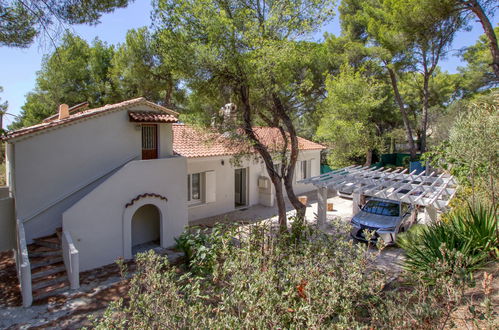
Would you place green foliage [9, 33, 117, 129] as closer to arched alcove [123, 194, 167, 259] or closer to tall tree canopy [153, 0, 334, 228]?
arched alcove [123, 194, 167, 259]

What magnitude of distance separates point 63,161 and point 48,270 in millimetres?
3773

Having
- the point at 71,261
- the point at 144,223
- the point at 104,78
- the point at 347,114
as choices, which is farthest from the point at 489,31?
the point at 104,78

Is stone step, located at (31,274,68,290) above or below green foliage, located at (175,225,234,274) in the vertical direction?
below

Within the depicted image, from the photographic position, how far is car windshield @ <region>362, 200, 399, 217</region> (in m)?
13.3

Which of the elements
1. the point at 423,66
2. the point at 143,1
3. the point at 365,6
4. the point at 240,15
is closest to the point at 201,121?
the point at 240,15

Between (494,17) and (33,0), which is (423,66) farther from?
(33,0)

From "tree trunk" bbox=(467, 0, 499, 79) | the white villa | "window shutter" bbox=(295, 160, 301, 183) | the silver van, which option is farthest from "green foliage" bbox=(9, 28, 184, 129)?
"tree trunk" bbox=(467, 0, 499, 79)

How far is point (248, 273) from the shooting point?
4.93 meters

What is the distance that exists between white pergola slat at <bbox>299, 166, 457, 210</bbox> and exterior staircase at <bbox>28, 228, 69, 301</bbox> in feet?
33.7

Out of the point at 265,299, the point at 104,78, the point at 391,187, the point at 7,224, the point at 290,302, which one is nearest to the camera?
the point at 265,299

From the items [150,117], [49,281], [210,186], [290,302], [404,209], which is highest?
[150,117]

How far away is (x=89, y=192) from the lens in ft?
37.1

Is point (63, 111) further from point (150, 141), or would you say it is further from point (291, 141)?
point (291, 141)

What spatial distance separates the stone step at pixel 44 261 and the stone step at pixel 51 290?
97 centimetres
